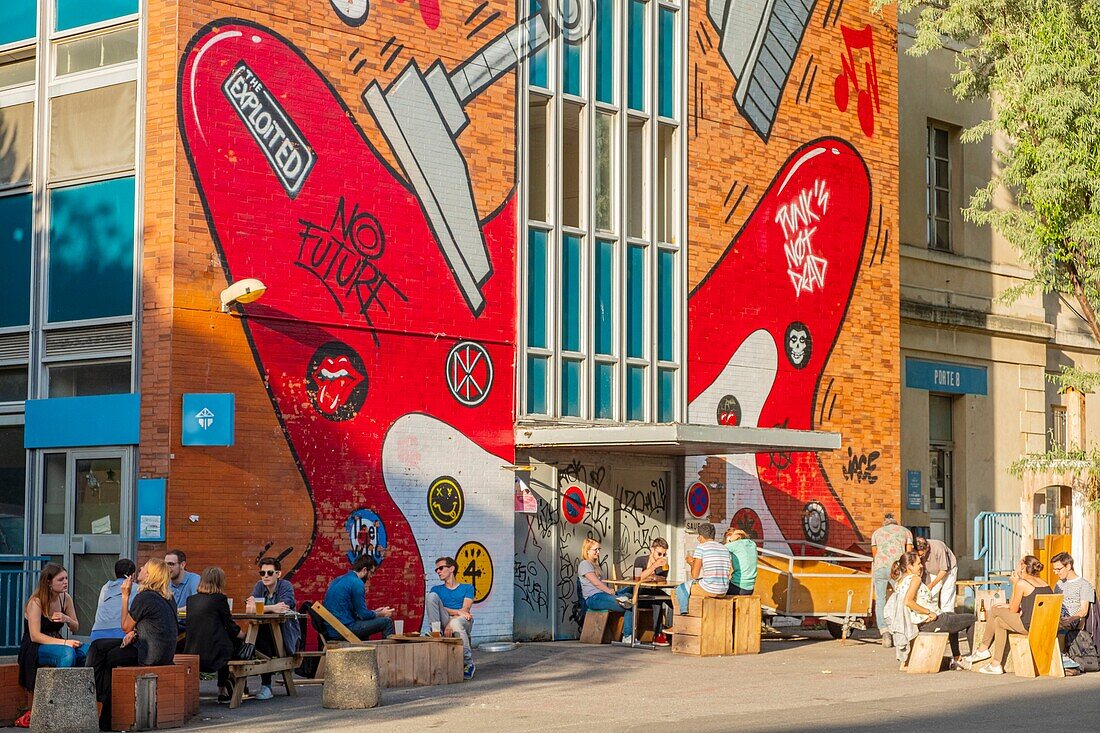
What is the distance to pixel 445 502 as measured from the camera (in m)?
19.2

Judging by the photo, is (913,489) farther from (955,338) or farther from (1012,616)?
(1012,616)

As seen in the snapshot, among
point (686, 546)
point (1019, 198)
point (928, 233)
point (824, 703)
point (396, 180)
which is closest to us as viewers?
point (824, 703)

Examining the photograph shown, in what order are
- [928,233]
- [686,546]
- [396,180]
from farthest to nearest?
1. [928,233]
2. [686,546]
3. [396,180]

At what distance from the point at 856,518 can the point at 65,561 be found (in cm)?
1251

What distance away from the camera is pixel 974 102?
2853 cm

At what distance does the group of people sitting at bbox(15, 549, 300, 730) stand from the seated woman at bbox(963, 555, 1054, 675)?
313 inches

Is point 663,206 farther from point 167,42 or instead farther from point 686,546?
point 167,42

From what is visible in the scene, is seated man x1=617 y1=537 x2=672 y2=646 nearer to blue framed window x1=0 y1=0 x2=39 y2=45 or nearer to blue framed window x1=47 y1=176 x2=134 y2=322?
blue framed window x1=47 y1=176 x2=134 y2=322

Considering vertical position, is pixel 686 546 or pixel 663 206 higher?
pixel 663 206

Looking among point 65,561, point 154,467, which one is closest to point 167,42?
point 154,467

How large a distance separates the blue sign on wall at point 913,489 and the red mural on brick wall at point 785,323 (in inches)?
109

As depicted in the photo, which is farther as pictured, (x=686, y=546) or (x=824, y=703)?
(x=686, y=546)

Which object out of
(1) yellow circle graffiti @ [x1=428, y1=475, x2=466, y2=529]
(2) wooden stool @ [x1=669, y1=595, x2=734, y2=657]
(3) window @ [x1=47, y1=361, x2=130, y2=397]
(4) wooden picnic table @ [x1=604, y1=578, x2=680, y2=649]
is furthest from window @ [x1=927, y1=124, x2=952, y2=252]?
(3) window @ [x1=47, y1=361, x2=130, y2=397]

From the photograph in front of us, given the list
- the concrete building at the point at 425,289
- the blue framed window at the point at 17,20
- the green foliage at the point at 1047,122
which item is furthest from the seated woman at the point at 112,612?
the green foliage at the point at 1047,122
